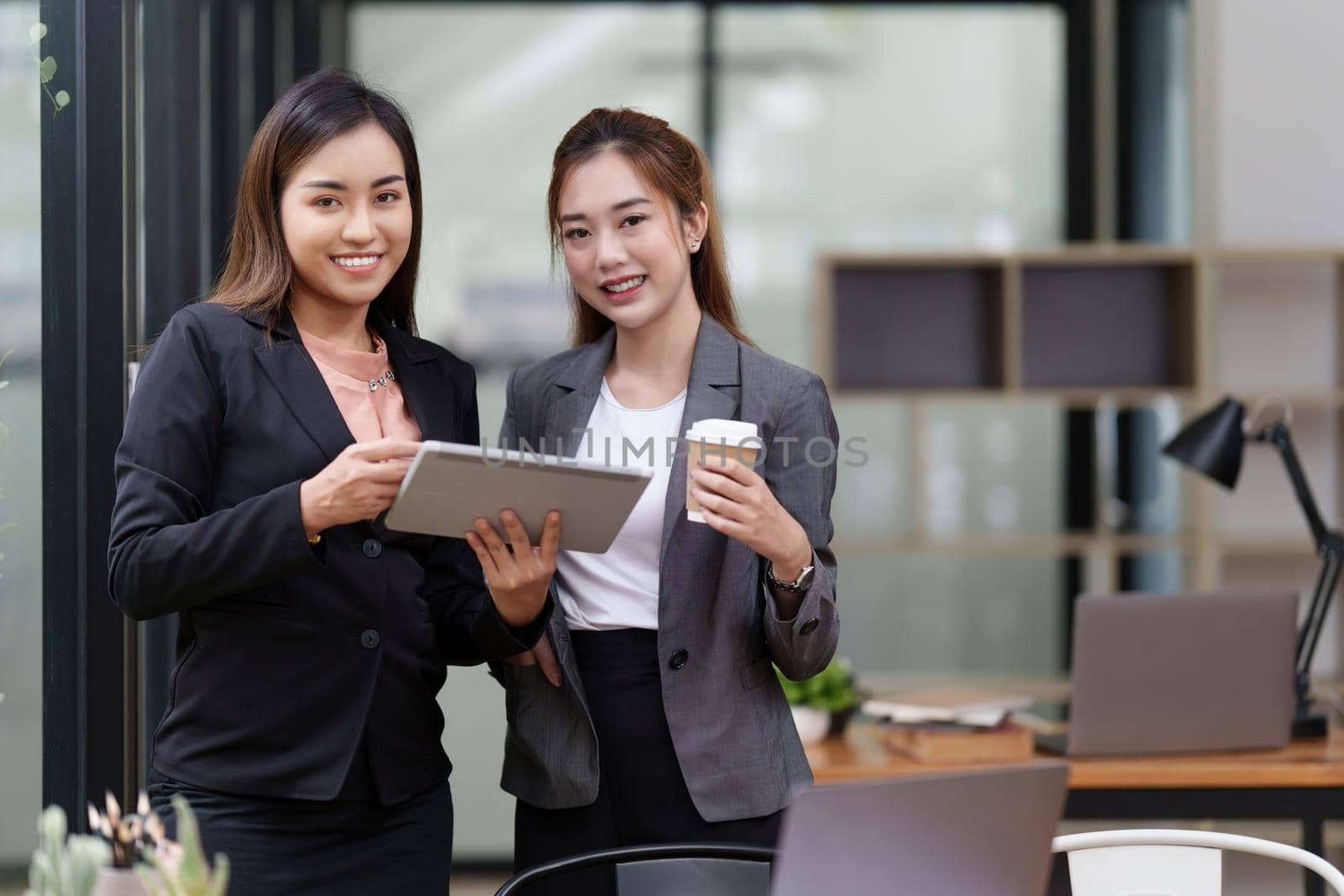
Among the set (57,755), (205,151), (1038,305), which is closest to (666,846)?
(57,755)

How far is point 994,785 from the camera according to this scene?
0.99m

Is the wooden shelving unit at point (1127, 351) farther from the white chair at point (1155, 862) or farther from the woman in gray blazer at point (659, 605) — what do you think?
the white chair at point (1155, 862)

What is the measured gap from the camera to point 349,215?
162cm

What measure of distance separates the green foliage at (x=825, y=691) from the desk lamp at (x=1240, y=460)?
0.93m

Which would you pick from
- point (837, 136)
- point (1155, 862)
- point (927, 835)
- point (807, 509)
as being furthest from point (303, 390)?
point (837, 136)

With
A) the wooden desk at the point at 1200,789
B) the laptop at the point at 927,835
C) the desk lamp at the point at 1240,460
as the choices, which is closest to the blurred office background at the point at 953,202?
the desk lamp at the point at 1240,460

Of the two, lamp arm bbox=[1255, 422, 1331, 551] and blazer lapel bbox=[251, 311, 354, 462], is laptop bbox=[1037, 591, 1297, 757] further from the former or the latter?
blazer lapel bbox=[251, 311, 354, 462]

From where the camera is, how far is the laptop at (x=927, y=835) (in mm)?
964

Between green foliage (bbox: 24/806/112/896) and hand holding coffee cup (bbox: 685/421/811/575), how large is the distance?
32.8 inches

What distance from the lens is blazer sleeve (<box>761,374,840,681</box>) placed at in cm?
174

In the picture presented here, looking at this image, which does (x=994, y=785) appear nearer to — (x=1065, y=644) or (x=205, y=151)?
(x=205, y=151)

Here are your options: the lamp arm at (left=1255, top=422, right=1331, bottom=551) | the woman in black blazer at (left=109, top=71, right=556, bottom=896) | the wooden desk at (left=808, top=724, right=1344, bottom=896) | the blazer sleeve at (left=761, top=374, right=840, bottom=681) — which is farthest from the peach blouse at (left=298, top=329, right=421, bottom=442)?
the lamp arm at (left=1255, top=422, right=1331, bottom=551)

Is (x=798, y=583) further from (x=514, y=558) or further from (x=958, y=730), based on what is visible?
(x=958, y=730)

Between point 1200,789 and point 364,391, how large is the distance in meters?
1.88
